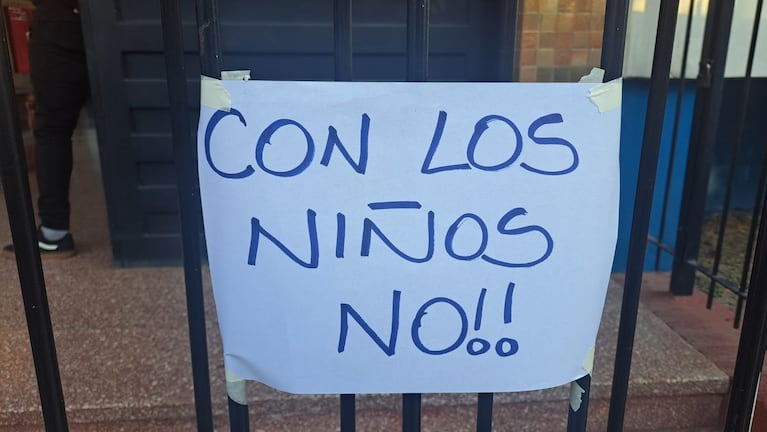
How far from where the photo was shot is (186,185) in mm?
1121

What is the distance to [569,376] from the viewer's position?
1220mm

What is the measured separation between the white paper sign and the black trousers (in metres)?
2.11

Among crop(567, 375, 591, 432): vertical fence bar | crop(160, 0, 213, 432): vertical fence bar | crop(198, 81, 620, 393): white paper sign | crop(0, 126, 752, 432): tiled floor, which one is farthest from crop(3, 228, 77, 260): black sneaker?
crop(567, 375, 591, 432): vertical fence bar

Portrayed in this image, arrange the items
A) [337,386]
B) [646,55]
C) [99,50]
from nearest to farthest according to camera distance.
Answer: [337,386] → [99,50] → [646,55]

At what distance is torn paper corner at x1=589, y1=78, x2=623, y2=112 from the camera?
3.45 ft

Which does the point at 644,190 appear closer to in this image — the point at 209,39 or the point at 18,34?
the point at 209,39

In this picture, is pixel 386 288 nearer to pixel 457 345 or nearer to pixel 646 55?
pixel 457 345

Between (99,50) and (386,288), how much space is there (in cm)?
204

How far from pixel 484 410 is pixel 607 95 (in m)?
0.66

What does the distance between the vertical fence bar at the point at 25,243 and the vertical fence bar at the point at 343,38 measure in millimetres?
518

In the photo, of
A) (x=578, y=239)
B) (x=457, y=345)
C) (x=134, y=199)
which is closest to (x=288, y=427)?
(x=457, y=345)

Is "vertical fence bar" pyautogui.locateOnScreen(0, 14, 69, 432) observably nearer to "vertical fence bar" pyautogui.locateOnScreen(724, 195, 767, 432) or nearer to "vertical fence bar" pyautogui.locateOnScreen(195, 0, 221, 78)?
"vertical fence bar" pyautogui.locateOnScreen(195, 0, 221, 78)

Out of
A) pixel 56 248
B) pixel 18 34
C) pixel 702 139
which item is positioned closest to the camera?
pixel 702 139

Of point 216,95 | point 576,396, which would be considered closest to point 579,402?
point 576,396
